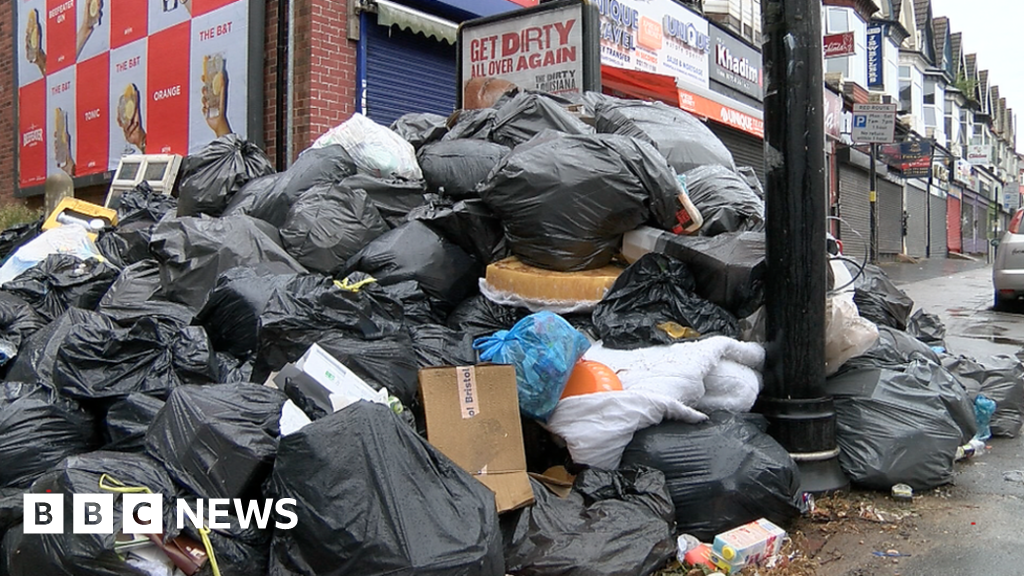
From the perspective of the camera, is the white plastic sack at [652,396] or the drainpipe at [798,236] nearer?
the white plastic sack at [652,396]

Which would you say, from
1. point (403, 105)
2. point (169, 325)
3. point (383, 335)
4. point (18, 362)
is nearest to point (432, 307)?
point (383, 335)

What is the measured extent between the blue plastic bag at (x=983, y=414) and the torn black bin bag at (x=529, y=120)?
253 centimetres

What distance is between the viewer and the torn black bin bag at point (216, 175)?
17.3ft

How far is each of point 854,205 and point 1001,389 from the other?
18553 millimetres

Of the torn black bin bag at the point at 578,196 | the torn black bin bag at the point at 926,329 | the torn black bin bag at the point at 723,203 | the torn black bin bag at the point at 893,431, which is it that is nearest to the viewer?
the torn black bin bag at the point at 893,431

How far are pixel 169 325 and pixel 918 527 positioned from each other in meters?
2.97

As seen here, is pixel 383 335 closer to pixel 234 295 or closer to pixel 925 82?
pixel 234 295

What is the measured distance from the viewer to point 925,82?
31.4 metres

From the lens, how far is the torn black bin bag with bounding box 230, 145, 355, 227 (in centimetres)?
453

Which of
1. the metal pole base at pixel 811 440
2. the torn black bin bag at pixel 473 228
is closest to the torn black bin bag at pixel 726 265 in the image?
the metal pole base at pixel 811 440

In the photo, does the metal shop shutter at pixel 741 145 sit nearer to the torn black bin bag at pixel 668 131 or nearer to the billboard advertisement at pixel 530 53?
the billboard advertisement at pixel 530 53

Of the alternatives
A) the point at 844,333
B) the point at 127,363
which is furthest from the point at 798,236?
the point at 127,363

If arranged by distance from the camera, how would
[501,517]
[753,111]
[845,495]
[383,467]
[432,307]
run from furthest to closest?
[753,111]
[432,307]
[845,495]
[501,517]
[383,467]

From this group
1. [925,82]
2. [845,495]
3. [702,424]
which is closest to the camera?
[702,424]
